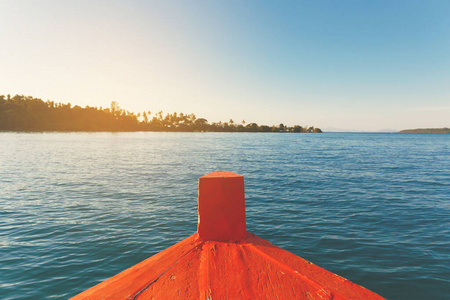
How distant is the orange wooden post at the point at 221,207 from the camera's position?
116 inches

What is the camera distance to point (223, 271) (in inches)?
96.3

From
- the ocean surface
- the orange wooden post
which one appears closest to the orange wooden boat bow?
the orange wooden post

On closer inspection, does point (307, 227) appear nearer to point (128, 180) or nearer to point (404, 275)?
point (404, 275)

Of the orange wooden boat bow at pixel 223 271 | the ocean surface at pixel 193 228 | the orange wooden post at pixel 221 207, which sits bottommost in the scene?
the ocean surface at pixel 193 228

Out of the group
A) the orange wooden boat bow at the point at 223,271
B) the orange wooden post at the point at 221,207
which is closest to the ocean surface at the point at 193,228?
the orange wooden boat bow at the point at 223,271

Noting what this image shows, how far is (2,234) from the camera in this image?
899 cm

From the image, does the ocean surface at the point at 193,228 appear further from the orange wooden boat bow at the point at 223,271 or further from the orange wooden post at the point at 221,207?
the orange wooden post at the point at 221,207

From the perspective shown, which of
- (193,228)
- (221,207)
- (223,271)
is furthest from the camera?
(193,228)

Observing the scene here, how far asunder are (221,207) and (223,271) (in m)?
0.76

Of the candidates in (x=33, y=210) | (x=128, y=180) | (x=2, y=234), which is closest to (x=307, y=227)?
(x=2, y=234)

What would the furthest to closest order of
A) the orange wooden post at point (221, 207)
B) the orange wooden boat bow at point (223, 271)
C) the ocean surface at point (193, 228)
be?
the ocean surface at point (193, 228)
the orange wooden post at point (221, 207)
the orange wooden boat bow at point (223, 271)

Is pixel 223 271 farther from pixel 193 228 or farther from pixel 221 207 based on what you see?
pixel 193 228

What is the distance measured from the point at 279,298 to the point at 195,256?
1012 mm

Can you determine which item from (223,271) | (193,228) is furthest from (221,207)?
(193,228)
